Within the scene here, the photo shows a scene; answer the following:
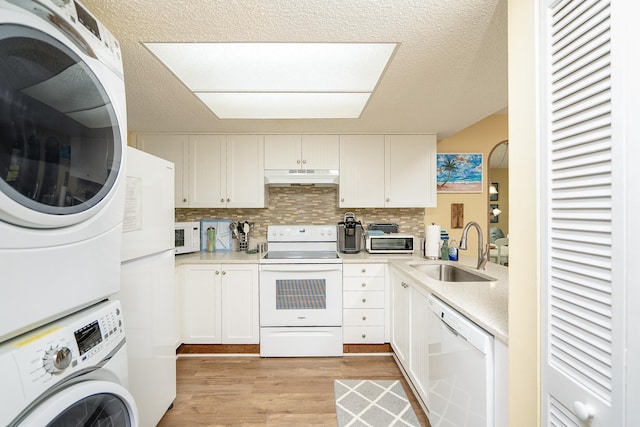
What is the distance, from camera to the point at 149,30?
4.41ft

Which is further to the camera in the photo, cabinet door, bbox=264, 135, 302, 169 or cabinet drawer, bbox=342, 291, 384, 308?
cabinet door, bbox=264, 135, 302, 169

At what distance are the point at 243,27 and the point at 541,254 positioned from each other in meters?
1.47

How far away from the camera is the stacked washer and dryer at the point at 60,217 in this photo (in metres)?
0.63

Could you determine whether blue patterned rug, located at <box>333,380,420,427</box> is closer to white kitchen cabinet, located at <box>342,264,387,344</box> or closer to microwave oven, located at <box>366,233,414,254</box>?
white kitchen cabinet, located at <box>342,264,387,344</box>

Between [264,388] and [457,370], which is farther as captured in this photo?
[264,388]

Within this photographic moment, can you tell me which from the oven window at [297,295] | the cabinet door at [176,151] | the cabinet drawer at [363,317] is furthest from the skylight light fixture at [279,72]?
the cabinet drawer at [363,317]

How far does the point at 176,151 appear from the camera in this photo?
3.00 metres

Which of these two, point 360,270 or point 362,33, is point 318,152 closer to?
point 360,270

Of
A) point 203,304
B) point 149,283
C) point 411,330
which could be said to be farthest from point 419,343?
point 203,304

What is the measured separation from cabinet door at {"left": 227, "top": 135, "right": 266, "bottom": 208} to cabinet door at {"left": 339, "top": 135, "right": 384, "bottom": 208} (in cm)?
85

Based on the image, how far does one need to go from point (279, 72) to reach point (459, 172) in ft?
8.11

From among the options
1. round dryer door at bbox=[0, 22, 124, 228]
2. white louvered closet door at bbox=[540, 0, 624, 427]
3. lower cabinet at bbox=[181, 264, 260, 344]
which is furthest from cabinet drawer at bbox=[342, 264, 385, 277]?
round dryer door at bbox=[0, 22, 124, 228]

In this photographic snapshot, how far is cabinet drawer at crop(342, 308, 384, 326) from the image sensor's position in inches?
106

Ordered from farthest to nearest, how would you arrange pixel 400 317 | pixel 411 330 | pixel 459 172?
pixel 459 172
pixel 400 317
pixel 411 330
